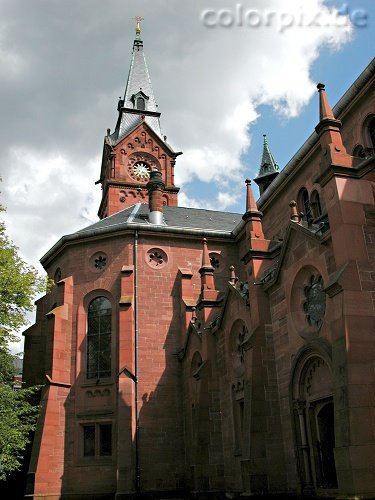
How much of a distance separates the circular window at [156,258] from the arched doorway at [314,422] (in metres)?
14.1

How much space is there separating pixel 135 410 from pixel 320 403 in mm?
12131

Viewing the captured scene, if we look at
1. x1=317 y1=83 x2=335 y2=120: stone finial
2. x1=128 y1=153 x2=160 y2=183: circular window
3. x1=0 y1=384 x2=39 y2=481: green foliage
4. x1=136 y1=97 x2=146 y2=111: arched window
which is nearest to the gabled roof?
x1=128 y1=153 x2=160 y2=183: circular window

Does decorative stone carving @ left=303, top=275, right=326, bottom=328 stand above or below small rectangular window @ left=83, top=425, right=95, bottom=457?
above

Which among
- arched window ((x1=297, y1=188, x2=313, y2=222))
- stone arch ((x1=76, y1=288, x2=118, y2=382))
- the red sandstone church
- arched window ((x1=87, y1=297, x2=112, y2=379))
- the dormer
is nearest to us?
the red sandstone church

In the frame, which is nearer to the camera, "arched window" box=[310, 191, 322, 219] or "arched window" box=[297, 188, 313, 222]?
"arched window" box=[310, 191, 322, 219]

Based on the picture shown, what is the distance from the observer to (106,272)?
27.8 m

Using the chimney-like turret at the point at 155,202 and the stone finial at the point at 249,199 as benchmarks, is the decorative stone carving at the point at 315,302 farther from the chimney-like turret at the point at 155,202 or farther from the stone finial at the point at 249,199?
the chimney-like turret at the point at 155,202

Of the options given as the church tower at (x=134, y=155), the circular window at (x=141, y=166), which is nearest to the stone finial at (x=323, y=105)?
the church tower at (x=134, y=155)

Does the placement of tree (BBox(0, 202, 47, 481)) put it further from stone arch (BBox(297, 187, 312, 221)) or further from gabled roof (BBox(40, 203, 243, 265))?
stone arch (BBox(297, 187, 312, 221))

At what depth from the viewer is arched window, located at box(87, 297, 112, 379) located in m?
26.1

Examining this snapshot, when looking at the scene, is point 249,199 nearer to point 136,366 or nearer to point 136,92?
point 136,366

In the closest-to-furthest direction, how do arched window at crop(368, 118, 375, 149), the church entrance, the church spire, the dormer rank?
the church entrance
arched window at crop(368, 118, 375, 149)
the church spire
the dormer

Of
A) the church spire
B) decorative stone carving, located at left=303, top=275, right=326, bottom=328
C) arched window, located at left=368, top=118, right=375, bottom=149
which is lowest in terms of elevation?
decorative stone carving, located at left=303, top=275, right=326, bottom=328

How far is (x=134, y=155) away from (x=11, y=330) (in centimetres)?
2728
